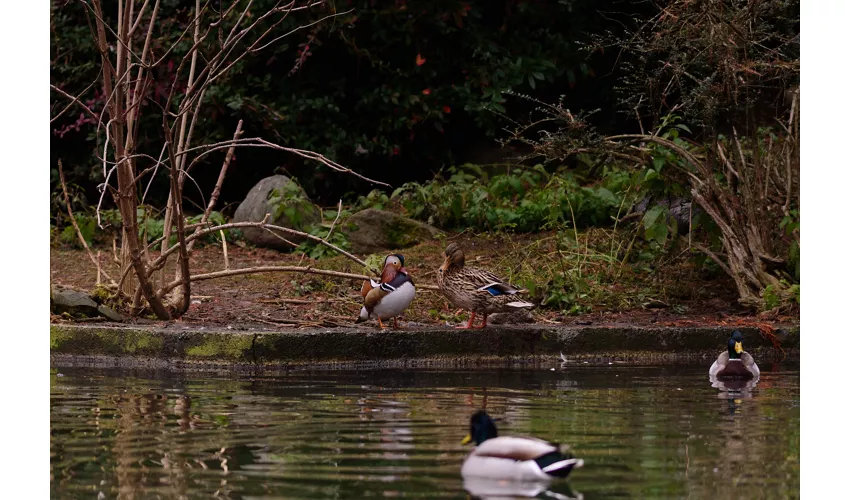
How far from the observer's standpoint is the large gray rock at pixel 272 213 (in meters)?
11.6

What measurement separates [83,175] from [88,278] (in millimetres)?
4436

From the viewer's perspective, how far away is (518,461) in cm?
400

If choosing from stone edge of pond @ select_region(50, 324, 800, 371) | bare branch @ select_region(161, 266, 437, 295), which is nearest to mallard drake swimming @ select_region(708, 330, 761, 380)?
stone edge of pond @ select_region(50, 324, 800, 371)

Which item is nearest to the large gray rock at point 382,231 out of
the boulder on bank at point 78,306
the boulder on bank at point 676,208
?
the boulder on bank at point 676,208

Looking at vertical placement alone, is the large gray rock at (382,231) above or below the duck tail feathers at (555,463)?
above

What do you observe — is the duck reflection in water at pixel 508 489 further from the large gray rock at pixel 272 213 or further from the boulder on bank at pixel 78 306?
the large gray rock at pixel 272 213

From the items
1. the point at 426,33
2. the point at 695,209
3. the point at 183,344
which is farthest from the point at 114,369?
the point at 426,33

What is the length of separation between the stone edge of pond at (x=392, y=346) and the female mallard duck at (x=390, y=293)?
18 centimetres

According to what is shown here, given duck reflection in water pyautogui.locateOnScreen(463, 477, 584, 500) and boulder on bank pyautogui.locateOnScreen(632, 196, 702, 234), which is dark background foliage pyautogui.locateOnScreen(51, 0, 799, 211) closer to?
boulder on bank pyautogui.locateOnScreen(632, 196, 702, 234)

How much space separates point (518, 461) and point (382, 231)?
7456 millimetres

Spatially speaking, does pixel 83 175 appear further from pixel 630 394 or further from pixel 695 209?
pixel 630 394

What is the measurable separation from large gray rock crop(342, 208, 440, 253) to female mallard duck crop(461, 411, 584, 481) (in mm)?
7210

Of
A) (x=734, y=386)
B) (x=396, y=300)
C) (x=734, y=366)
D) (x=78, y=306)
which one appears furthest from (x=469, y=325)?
(x=78, y=306)

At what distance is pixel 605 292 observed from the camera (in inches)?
360
